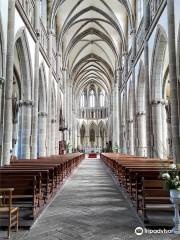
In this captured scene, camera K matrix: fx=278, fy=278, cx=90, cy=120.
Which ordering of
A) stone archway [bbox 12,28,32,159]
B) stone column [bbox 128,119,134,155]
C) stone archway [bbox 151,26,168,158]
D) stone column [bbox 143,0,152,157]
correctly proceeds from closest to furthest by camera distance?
1. stone archway [bbox 12,28,32,159]
2. stone archway [bbox 151,26,168,158]
3. stone column [bbox 143,0,152,157]
4. stone column [bbox 128,119,134,155]

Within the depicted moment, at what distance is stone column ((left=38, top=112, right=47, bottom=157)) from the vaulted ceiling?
8.78 m

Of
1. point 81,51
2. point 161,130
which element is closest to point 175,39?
point 161,130

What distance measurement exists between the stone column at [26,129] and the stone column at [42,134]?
524 cm

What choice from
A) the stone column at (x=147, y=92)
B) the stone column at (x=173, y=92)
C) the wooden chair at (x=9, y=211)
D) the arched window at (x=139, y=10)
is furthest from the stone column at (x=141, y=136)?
the wooden chair at (x=9, y=211)

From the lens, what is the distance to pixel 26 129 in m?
16.8

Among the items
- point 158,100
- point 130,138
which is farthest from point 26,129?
point 130,138

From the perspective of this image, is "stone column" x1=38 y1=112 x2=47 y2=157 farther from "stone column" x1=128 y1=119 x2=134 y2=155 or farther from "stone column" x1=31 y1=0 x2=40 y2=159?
"stone column" x1=128 y1=119 x2=134 y2=155

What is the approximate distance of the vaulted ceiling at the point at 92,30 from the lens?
27.8m

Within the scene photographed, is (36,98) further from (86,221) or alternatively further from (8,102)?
(86,221)

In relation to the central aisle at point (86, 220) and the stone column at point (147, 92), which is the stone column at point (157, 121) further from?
the central aisle at point (86, 220)

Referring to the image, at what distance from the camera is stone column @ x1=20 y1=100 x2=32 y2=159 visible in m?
16.8

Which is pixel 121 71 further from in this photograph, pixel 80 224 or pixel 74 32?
pixel 80 224

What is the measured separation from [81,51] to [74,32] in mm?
7692

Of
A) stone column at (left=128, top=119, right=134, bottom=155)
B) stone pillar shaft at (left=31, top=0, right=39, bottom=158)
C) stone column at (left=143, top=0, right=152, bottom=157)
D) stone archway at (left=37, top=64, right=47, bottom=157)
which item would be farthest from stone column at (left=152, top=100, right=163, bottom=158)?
stone column at (left=128, top=119, right=134, bottom=155)
